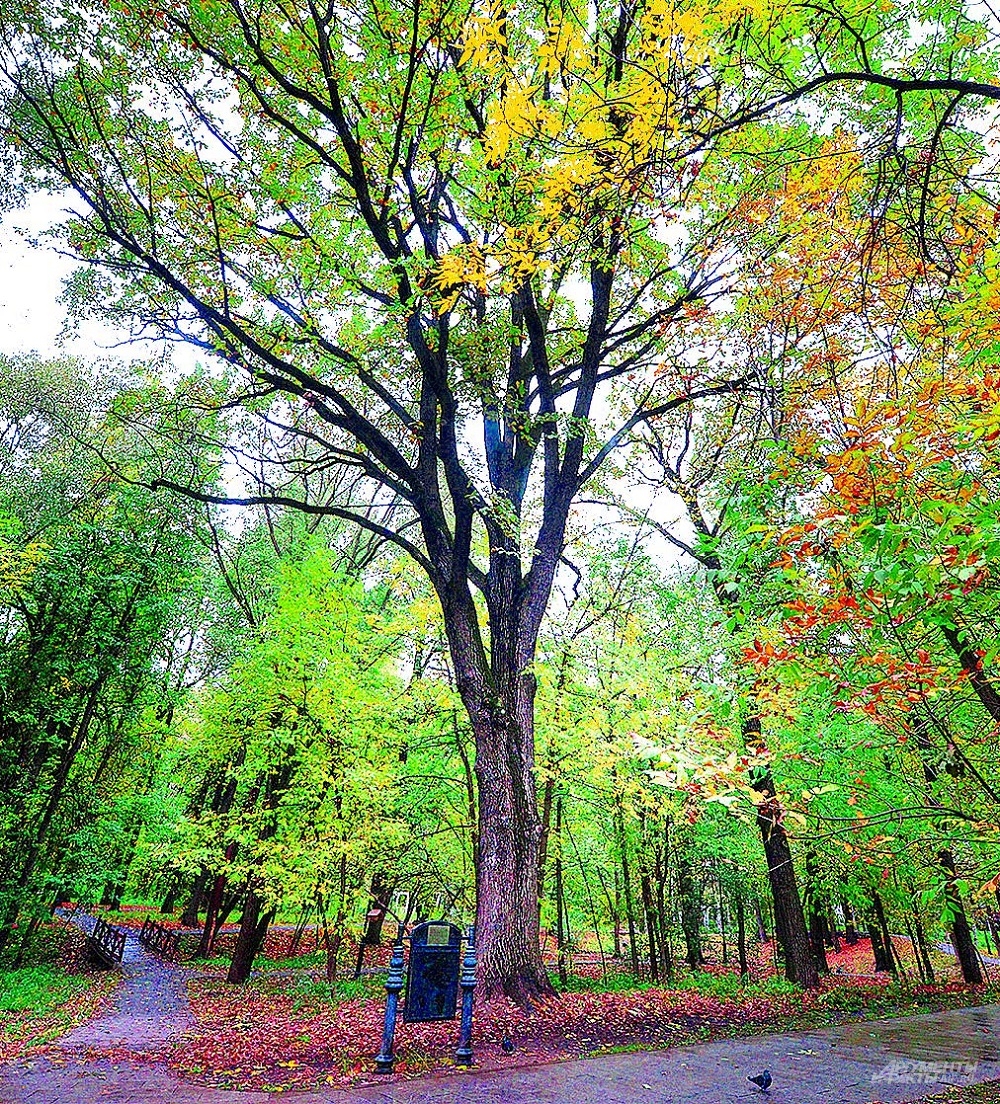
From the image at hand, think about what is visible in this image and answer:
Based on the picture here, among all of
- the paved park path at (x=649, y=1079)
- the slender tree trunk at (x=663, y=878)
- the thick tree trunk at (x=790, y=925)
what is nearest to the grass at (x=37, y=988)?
the paved park path at (x=649, y=1079)

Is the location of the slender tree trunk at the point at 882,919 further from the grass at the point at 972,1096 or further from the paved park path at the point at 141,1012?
the paved park path at the point at 141,1012

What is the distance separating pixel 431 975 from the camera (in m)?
6.12

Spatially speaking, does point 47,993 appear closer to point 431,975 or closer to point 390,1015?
point 431,975

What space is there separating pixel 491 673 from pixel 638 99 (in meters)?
6.46

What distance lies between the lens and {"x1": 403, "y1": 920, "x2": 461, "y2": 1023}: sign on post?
6.02 m

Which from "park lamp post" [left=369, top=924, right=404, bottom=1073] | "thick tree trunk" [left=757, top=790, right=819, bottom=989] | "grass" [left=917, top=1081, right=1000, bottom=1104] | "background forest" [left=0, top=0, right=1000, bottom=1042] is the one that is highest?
"background forest" [left=0, top=0, right=1000, bottom=1042]

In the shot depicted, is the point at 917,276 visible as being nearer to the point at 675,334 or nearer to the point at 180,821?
the point at 675,334

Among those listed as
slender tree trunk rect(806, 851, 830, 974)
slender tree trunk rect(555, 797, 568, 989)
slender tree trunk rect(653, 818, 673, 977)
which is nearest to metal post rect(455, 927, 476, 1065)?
slender tree trunk rect(555, 797, 568, 989)

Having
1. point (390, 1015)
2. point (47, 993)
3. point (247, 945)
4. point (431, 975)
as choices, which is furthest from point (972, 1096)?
point (47, 993)

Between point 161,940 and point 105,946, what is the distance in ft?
11.0

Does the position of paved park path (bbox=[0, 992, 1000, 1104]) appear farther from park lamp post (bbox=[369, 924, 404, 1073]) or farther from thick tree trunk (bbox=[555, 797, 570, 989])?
thick tree trunk (bbox=[555, 797, 570, 989])

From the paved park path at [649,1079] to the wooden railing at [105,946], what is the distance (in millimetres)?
9576

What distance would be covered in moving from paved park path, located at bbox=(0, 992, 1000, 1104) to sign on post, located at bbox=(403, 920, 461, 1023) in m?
0.78

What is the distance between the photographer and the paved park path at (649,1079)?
4.82 metres
